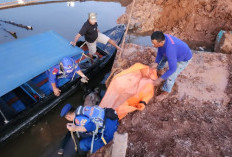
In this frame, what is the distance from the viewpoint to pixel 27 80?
14.3 feet

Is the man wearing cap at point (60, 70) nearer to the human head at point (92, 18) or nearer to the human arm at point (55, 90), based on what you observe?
the human arm at point (55, 90)

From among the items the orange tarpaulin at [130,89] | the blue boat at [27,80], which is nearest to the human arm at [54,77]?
the blue boat at [27,80]

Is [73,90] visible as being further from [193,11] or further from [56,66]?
[193,11]

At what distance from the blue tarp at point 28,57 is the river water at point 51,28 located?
5.42 ft

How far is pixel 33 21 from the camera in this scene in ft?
32.7

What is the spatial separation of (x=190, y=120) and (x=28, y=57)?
4.78m

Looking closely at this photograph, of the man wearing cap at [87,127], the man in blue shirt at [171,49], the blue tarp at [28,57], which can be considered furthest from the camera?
the blue tarp at [28,57]

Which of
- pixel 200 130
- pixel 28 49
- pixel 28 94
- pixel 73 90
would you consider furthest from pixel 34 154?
pixel 200 130

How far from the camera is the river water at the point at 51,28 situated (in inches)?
195

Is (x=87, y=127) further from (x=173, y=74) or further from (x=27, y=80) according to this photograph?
(x=173, y=74)

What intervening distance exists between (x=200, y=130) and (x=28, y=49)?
5.25m

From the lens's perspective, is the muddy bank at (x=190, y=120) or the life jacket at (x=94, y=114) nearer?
the life jacket at (x=94, y=114)

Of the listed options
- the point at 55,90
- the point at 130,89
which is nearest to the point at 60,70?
the point at 55,90

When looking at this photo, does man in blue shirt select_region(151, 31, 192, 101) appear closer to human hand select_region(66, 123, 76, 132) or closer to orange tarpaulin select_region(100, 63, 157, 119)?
orange tarpaulin select_region(100, 63, 157, 119)
